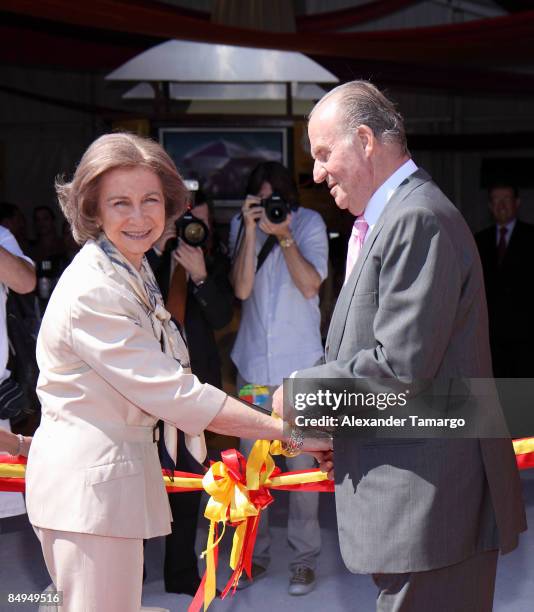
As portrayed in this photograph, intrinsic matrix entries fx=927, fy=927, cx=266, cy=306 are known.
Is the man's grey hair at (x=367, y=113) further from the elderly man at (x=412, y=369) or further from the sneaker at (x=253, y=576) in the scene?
the sneaker at (x=253, y=576)

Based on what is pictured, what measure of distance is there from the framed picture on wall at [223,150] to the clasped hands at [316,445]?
15.9 ft

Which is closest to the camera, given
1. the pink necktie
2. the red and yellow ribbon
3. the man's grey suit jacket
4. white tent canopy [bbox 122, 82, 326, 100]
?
the man's grey suit jacket

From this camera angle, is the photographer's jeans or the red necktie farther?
the red necktie

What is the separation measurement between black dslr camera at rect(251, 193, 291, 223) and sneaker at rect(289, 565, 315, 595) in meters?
1.41

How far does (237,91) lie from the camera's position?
7977mm

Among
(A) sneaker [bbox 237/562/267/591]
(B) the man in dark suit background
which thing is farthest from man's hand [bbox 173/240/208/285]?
(B) the man in dark suit background

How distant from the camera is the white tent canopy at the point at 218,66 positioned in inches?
264

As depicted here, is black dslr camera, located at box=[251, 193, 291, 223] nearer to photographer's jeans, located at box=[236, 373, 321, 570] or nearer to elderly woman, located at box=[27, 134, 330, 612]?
photographer's jeans, located at box=[236, 373, 321, 570]

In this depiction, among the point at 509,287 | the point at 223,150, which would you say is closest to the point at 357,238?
the point at 509,287

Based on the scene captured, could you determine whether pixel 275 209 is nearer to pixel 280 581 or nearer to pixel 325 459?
pixel 280 581

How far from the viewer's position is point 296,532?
3730mm

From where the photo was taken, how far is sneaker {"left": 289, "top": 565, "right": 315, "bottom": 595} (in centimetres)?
361

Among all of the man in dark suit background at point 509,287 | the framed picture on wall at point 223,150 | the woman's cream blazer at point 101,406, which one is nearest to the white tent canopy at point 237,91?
the framed picture on wall at point 223,150

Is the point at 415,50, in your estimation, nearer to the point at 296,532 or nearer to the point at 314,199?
the point at 314,199
